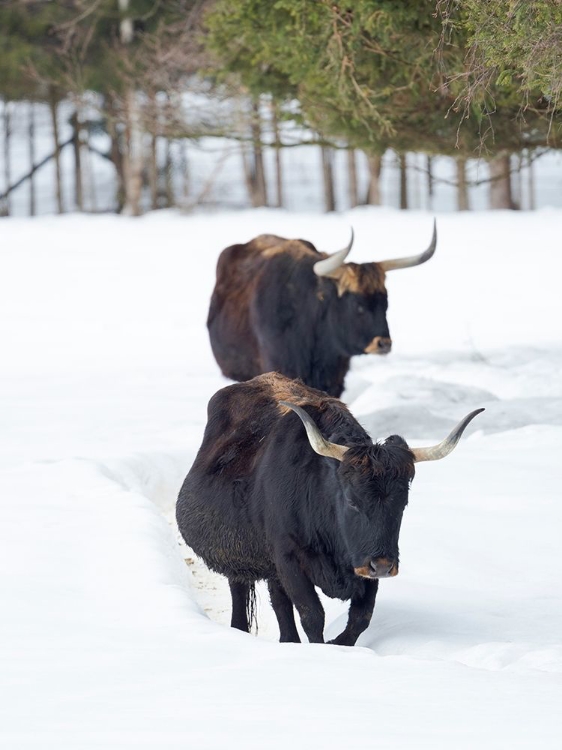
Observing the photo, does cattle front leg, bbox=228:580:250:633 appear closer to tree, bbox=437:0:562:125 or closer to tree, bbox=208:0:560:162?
tree, bbox=437:0:562:125

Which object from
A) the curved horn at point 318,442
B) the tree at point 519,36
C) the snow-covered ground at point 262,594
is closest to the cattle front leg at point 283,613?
the snow-covered ground at point 262,594

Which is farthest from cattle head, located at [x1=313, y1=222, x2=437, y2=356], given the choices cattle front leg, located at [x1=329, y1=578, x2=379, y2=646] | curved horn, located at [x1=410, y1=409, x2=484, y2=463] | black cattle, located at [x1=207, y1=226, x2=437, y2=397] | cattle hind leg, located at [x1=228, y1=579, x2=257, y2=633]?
cattle front leg, located at [x1=329, y1=578, x2=379, y2=646]

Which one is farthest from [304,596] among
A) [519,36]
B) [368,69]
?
[368,69]

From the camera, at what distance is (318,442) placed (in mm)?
5332

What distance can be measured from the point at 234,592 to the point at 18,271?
64.7ft

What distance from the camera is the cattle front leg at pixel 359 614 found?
5465mm

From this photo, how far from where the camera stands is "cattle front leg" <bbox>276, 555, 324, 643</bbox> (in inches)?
217

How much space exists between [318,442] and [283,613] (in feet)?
3.25

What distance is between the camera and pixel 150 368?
1658 cm

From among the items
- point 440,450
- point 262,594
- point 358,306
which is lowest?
point 262,594

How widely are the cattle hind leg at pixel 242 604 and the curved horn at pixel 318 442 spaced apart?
1202 millimetres

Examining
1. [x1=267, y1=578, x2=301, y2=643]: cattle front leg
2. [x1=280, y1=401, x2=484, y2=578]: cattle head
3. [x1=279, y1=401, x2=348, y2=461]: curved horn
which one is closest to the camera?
[x1=280, y1=401, x2=484, y2=578]: cattle head

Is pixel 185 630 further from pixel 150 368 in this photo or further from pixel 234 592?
pixel 150 368

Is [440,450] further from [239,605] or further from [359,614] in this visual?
[239,605]
